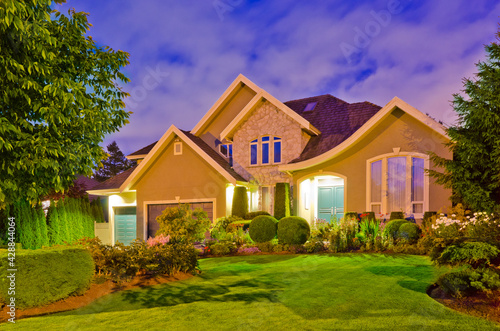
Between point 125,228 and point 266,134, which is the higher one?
point 266,134

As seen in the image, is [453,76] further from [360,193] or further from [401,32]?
[360,193]

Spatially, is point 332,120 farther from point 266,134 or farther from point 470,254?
point 470,254

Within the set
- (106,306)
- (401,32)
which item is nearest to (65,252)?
(106,306)

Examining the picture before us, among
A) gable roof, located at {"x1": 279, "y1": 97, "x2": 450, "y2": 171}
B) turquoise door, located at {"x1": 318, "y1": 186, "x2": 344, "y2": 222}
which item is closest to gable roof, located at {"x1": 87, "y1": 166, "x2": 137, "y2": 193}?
gable roof, located at {"x1": 279, "y1": 97, "x2": 450, "y2": 171}

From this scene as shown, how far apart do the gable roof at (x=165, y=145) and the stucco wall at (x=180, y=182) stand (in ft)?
1.16

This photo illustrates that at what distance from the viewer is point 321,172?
19.1 metres

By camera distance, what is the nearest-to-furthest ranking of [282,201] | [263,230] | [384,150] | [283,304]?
[283,304] → [263,230] → [384,150] → [282,201]

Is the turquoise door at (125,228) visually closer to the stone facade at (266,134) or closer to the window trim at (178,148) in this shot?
the window trim at (178,148)

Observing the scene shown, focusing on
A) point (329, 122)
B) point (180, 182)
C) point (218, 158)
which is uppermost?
point (329, 122)

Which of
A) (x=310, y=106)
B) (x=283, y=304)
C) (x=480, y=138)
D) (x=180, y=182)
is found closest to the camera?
(x=283, y=304)

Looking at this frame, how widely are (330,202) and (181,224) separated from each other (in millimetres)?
8752

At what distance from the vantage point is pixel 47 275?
7652 millimetres

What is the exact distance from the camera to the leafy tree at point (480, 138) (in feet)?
39.9

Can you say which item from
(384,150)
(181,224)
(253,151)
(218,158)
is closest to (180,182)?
(218,158)
